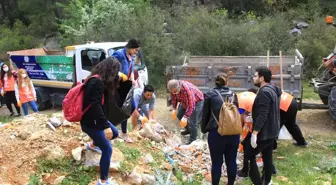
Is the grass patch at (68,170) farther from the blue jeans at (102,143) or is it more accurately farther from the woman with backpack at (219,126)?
the woman with backpack at (219,126)

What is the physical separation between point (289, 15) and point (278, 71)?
41.1 feet

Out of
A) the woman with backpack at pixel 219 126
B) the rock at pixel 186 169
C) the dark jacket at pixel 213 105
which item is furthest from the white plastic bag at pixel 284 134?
the dark jacket at pixel 213 105

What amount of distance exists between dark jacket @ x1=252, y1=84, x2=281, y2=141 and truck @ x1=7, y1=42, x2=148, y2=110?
5.76 m

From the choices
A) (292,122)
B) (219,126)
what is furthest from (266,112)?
(292,122)

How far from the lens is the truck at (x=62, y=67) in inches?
411

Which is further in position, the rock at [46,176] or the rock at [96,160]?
the rock at [96,160]

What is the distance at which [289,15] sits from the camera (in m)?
19.7

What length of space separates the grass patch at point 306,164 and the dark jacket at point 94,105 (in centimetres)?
247

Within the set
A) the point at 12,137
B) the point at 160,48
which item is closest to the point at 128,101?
the point at 12,137

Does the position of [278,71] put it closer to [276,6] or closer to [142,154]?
[142,154]

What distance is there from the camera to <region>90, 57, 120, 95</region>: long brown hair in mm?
4008

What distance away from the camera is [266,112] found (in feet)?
14.8

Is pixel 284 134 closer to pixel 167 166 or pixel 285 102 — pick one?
pixel 285 102

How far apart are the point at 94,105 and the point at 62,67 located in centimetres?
769
